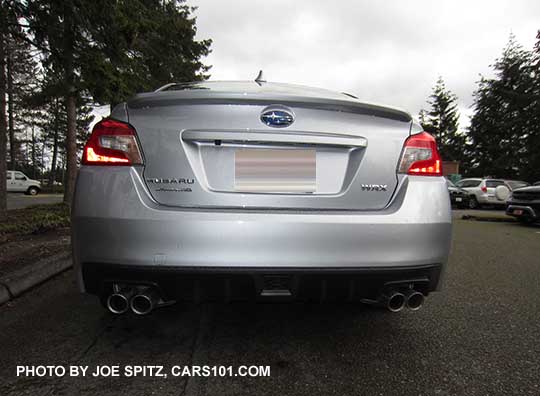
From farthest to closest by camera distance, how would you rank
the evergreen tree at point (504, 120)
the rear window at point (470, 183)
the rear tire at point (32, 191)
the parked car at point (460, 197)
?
1. the evergreen tree at point (504, 120)
2. the rear tire at point (32, 191)
3. the rear window at point (470, 183)
4. the parked car at point (460, 197)

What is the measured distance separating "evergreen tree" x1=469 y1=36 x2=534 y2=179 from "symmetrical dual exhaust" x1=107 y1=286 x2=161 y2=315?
35257mm

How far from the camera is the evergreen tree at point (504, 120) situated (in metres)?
31.3

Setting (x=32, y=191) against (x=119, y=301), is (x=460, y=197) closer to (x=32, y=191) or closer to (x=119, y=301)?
(x=119, y=301)

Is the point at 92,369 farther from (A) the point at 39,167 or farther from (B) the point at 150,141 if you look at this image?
(A) the point at 39,167

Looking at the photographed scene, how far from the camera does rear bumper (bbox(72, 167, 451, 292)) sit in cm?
146

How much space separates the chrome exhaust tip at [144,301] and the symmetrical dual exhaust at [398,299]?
979mm

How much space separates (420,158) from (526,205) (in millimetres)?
8358

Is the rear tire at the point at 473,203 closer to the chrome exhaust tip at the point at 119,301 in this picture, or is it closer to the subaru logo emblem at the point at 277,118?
the subaru logo emblem at the point at 277,118

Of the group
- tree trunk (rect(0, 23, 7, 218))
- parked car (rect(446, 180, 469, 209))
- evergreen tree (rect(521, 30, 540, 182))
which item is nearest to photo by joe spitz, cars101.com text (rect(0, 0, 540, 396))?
tree trunk (rect(0, 23, 7, 218))

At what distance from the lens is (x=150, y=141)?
60.9 inches

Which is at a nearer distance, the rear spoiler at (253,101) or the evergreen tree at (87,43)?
the rear spoiler at (253,101)

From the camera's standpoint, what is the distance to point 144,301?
1.56m

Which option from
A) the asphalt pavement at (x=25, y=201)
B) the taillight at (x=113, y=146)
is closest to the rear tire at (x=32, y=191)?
the asphalt pavement at (x=25, y=201)

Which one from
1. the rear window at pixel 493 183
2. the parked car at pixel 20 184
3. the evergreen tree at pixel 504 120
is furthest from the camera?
the evergreen tree at pixel 504 120
